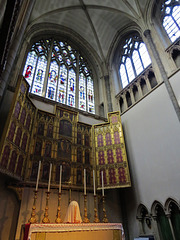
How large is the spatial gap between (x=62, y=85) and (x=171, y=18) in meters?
7.58

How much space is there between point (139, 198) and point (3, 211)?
5484 mm

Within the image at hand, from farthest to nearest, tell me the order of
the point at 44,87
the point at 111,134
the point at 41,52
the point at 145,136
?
the point at 41,52 → the point at 44,87 → the point at 111,134 → the point at 145,136

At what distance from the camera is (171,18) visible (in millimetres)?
9898

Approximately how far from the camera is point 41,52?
39.2ft

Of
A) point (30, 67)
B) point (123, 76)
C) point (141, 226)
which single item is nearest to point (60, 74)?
point (30, 67)

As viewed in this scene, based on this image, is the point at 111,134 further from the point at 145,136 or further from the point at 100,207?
the point at 100,207

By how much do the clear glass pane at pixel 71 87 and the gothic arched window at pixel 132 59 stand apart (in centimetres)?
347

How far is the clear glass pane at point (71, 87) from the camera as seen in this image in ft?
36.3

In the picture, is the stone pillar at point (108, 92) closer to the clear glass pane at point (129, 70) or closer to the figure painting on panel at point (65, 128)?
the clear glass pane at point (129, 70)

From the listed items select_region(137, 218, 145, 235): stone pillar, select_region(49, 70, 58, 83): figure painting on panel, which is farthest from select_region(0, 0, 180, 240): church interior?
select_region(49, 70, 58, 83): figure painting on panel

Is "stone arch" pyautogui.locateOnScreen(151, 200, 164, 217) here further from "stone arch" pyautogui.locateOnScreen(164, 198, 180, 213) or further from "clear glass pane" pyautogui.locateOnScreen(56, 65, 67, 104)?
"clear glass pane" pyautogui.locateOnScreen(56, 65, 67, 104)

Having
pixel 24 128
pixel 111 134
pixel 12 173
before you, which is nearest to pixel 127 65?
pixel 111 134

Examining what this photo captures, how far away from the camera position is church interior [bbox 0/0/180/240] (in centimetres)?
587

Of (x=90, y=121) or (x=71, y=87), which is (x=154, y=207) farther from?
(x=71, y=87)
